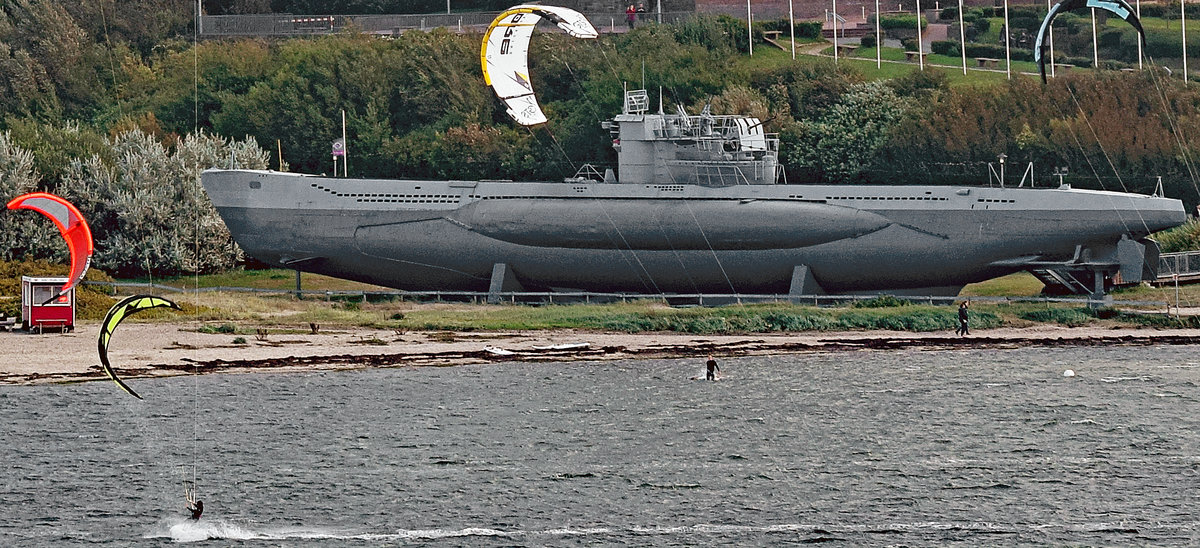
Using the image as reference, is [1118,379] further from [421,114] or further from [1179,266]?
[421,114]

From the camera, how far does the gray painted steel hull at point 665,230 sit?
59219mm

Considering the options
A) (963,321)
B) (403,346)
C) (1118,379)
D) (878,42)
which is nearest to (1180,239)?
(963,321)

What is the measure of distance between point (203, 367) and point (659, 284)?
19345mm

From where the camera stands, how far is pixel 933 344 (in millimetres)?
54844

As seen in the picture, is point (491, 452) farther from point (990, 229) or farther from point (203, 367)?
point (990, 229)

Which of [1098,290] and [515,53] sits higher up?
[515,53]

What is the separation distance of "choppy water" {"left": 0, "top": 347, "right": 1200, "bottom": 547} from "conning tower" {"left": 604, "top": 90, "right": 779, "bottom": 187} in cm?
1230

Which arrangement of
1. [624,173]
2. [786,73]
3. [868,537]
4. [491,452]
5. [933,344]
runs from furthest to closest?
[786,73] < [624,173] < [933,344] < [491,452] < [868,537]

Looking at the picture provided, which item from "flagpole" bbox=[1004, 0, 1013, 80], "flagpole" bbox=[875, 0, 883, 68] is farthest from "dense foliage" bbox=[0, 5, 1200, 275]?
"flagpole" bbox=[1004, 0, 1013, 80]

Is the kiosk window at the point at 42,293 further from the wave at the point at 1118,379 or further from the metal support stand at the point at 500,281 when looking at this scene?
the wave at the point at 1118,379

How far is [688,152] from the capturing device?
6344 centimetres

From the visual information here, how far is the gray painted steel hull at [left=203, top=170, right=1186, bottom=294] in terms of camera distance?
59.2 m

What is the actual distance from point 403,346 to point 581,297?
11374 mm

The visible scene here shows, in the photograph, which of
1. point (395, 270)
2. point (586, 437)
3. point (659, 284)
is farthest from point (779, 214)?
point (586, 437)
